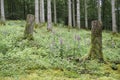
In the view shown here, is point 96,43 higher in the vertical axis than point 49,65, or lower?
higher

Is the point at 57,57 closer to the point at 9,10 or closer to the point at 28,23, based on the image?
the point at 28,23

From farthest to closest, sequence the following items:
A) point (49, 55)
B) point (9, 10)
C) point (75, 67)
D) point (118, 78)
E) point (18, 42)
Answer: point (9, 10) < point (18, 42) < point (49, 55) < point (75, 67) < point (118, 78)

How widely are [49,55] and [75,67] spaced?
1.88 meters

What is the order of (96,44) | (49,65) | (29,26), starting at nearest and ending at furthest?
(49,65) → (96,44) → (29,26)

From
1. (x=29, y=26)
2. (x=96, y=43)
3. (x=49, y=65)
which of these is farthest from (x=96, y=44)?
(x=29, y=26)

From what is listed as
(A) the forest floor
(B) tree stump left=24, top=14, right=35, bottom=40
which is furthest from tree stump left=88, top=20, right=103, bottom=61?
(B) tree stump left=24, top=14, right=35, bottom=40

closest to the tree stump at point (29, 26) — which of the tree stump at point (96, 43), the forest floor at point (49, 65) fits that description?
the forest floor at point (49, 65)

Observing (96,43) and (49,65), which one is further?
(96,43)

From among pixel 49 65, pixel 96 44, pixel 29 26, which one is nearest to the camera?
pixel 49 65

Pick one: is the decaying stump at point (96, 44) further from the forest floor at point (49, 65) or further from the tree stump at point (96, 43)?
the forest floor at point (49, 65)

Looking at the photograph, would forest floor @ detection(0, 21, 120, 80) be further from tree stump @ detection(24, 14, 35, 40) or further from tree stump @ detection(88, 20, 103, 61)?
tree stump @ detection(24, 14, 35, 40)

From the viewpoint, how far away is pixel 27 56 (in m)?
11.4

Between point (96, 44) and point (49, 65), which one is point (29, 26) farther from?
point (49, 65)

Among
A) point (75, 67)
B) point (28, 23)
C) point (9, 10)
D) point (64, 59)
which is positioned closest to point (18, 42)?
point (28, 23)
